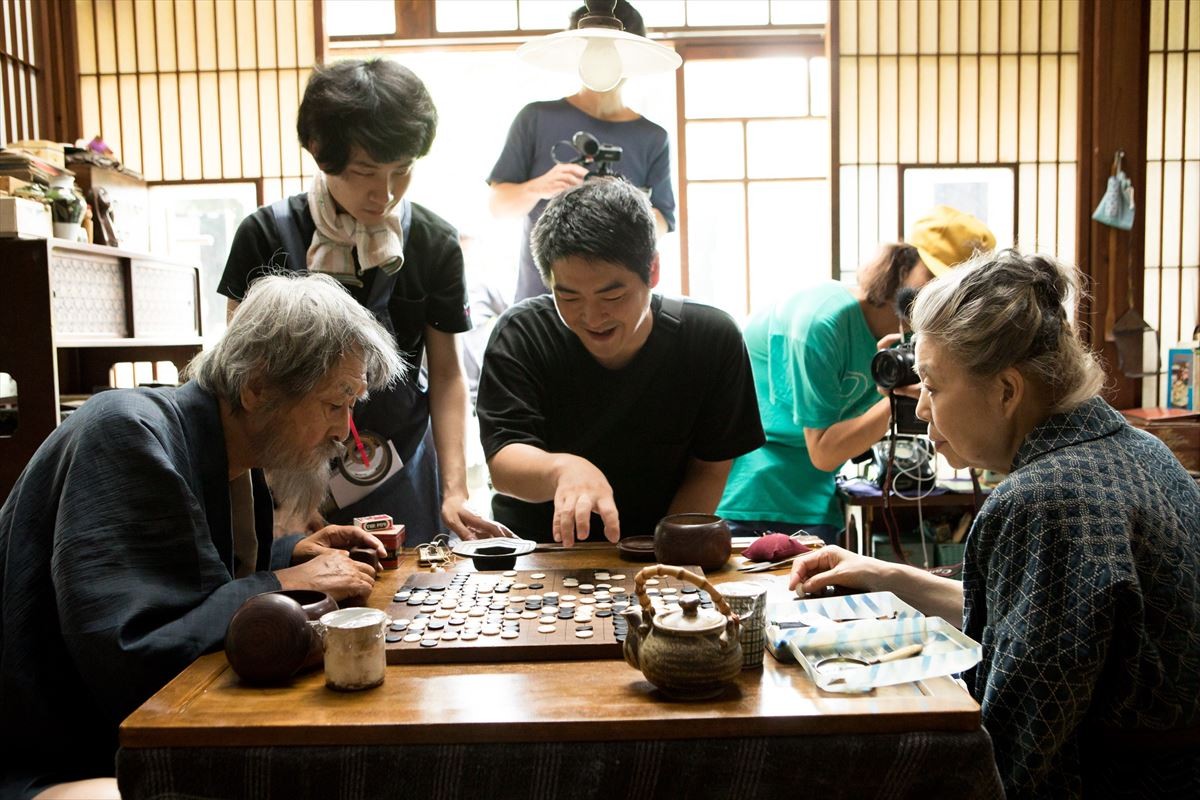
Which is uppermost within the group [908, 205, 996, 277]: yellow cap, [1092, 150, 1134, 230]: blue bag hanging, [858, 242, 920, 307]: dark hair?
[1092, 150, 1134, 230]: blue bag hanging

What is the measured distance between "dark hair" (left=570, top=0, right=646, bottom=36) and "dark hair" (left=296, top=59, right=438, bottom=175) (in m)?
0.90

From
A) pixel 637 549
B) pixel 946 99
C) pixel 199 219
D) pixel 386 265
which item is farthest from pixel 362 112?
pixel 946 99

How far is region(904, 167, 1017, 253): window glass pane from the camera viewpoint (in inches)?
196

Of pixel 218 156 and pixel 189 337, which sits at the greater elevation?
pixel 218 156

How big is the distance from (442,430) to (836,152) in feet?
10.7

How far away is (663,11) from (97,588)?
14.8 ft

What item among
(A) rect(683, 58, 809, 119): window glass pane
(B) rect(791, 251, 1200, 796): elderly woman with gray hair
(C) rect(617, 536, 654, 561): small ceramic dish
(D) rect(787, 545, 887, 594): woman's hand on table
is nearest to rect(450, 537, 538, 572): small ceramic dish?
(C) rect(617, 536, 654, 561): small ceramic dish

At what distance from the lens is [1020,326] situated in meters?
1.44

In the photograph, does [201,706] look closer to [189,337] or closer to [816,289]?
[816,289]

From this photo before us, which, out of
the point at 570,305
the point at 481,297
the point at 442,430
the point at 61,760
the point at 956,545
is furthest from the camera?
the point at 956,545

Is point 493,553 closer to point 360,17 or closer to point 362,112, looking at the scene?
point 362,112

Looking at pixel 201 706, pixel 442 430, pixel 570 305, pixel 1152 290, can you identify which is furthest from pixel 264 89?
pixel 1152 290

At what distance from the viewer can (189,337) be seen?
448 centimetres

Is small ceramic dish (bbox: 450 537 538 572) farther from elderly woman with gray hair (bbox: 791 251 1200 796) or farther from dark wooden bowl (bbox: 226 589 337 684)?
elderly woman with gray hair (bbox: 791 251 1200 796)
